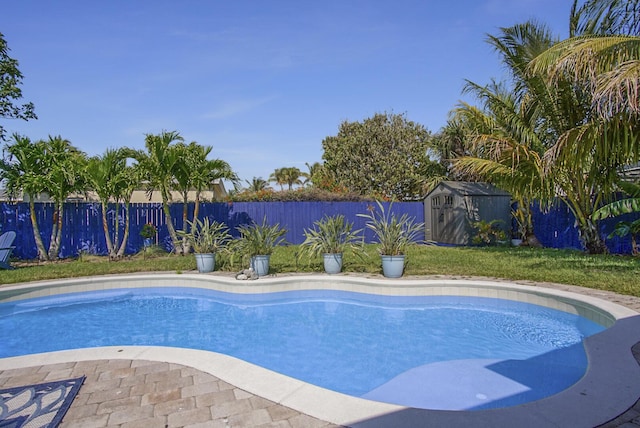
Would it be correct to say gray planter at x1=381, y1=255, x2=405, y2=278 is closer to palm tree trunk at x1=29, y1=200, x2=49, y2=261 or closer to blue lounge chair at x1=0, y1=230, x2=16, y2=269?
blue lounge chair at x1=0, y1=230, x2=16, y2=269

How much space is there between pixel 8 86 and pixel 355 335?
13.9m

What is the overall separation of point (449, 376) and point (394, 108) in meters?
22.5

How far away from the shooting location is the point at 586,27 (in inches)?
352

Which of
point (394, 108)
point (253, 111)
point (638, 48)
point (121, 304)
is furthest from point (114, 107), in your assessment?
point (394, 108)

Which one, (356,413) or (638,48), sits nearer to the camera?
(356,413)

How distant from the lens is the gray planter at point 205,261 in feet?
26.8

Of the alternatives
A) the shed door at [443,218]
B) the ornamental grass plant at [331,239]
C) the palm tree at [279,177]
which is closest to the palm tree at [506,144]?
the shed door at [443,218]

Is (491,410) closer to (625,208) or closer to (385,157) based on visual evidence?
(625,208)

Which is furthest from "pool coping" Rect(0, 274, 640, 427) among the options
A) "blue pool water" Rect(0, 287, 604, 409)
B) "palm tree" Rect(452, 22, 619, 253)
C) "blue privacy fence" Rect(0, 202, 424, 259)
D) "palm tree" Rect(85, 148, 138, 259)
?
"blue privacy fence" Rect(0, 202, 424, 259)

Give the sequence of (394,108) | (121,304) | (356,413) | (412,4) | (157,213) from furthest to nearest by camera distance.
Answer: (394,108) → (157,213) → (412,4) → (121,304) → (356,413)

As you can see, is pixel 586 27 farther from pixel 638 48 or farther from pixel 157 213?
pixel 157 213

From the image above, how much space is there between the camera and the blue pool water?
3475 millimetres

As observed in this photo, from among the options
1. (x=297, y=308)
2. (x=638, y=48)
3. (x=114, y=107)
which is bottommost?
(x=297, y=308)

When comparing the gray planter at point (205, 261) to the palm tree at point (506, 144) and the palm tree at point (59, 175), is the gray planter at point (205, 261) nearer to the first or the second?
the palm tree at point (59, 175)
